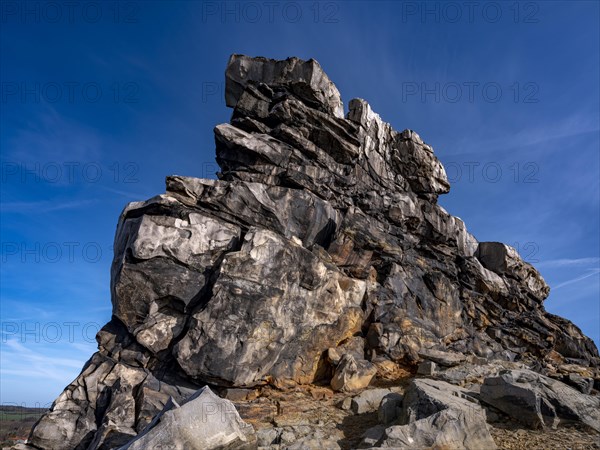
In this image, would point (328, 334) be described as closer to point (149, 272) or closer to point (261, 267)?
point (261, 267)

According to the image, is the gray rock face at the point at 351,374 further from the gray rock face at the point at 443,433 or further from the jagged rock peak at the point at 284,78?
the jagged rock peak at the point at 284,78

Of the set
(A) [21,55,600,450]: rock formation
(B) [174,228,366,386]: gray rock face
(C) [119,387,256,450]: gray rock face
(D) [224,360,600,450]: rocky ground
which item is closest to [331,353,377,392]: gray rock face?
(A) [21,55,600,450]: rock formation

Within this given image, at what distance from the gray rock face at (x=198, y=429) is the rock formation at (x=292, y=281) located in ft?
1.44

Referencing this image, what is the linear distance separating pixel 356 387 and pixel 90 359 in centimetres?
1571

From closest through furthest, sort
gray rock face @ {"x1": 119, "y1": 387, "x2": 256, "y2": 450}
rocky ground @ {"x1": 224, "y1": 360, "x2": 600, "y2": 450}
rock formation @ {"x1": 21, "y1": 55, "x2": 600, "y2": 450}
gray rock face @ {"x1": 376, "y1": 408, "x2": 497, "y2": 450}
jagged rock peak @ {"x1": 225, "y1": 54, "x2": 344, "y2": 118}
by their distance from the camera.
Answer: gray rock face @ {"x1": 119, "y1": 387, "x2": 256, "y2": 450}
gray rock face @ {"x1": 376, "y1": 408, "x2": 497, "y2": 450}
rocky ground @ {"x1": 224, "y1": 360, "x2": 600, "y2": 450}
rock formation @ {"x1": 21, "y1": 55, "x2": 600, "y2": 450}
jagged rock peak @ {"x1": 225, "y1": 54, "x2": 344, "y2": 118}

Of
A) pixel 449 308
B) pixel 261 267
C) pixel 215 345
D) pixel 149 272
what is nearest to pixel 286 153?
pixel 261 267

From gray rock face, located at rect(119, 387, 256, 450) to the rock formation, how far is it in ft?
1.44

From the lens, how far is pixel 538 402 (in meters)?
16.4

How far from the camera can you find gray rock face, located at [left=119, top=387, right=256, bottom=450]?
Answer: 13.4 m

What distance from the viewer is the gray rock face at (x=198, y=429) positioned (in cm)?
1343

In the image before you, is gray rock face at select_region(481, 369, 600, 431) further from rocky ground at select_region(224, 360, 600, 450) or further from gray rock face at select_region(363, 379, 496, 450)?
gray rock face at select_region(363, 379, 496, 450)

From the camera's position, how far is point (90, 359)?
73.3ft

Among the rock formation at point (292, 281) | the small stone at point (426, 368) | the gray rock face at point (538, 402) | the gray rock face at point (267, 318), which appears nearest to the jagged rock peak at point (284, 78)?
the rock formation at point (292, 281)

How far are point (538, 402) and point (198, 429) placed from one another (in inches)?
561
